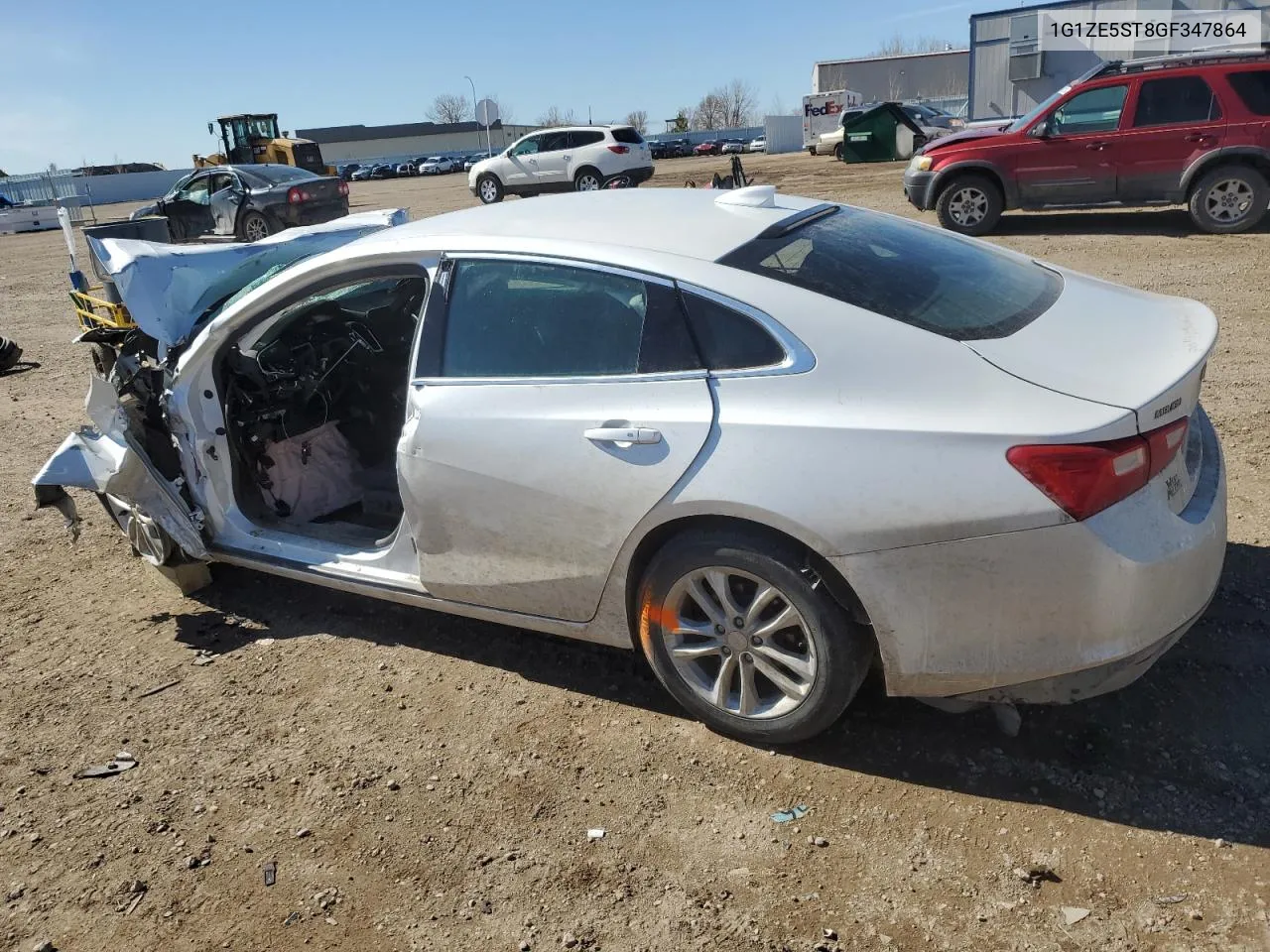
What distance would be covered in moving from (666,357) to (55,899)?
7.69 feet

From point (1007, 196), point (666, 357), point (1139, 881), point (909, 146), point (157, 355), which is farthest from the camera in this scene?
point (909, 146)

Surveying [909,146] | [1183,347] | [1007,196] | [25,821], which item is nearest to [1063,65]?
[909,146]

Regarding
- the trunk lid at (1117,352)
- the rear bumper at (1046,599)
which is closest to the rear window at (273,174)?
the trunk lid at (1117,352)

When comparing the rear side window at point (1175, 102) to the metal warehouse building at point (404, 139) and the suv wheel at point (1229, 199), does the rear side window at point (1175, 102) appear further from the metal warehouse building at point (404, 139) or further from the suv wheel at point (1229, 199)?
the metal warehouse building at point (404, 139)

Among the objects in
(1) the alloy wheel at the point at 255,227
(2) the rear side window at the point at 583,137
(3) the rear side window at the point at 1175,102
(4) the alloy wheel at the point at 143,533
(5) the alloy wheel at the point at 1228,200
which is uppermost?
(2) the rear side window at the point at 583,137

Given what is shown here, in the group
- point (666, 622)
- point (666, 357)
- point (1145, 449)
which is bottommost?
point (666, 622)

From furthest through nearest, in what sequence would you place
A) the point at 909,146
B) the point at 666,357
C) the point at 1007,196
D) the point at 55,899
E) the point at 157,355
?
the point at 909,146 < the point at 1007,196 < the point at 157,355 < the point at 666,357 < the point at 55,899

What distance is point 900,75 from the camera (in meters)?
81.1

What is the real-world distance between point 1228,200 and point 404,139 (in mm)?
97339

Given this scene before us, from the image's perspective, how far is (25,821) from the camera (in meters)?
3.00

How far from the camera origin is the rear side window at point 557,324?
2895 mm

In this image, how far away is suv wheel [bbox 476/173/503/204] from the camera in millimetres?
24203

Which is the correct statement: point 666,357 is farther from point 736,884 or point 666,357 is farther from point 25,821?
point 25,821

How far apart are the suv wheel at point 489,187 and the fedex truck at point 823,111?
1009 inches
